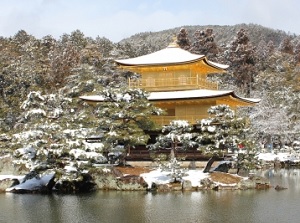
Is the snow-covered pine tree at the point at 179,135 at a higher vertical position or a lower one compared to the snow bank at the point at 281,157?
higher

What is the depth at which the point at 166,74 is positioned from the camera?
3366 centimetres

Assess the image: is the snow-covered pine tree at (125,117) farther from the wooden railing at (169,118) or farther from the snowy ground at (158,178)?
the wooden railing at (169,118)

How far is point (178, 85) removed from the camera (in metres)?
33.0

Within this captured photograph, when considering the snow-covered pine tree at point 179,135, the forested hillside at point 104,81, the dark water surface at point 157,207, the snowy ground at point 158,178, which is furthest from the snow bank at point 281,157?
the dark water surface at point 157,207

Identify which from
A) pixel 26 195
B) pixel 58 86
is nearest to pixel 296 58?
pixel 58 86

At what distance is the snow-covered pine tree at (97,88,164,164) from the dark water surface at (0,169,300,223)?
3.63m

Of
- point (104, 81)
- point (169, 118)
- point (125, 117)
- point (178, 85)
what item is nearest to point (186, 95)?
point (169, 118)

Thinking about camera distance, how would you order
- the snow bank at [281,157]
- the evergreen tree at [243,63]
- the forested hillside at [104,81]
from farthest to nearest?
the evergreen tree at [243,63]
the forested hillside at [104,81]
the snow bank at [281,157]

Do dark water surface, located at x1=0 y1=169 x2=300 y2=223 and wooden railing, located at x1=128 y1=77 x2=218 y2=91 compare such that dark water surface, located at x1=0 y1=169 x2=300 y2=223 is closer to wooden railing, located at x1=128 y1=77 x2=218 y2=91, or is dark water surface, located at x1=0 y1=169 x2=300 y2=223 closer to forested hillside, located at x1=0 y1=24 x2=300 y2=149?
forested hillside, located at x1=0 y1=24 x2=300 y2=149

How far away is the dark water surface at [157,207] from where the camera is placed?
16.7 m

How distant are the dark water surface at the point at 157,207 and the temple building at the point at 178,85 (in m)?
8.89

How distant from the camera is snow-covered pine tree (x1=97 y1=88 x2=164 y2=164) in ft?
83.9

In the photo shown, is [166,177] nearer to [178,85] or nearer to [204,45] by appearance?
[178,85]

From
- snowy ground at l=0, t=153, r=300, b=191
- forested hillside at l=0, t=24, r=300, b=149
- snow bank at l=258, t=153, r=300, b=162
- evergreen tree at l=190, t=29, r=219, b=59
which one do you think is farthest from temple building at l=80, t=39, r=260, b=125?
evergreen tree at l=190, t=29, r=219, b=59
